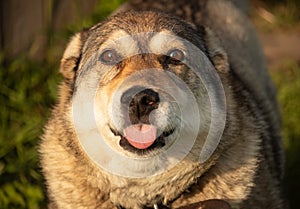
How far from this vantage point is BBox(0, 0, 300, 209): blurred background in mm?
5477

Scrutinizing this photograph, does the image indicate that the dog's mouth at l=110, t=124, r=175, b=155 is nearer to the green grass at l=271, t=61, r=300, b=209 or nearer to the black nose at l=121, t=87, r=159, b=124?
the black nose at l=121, t=87, r=159, b=124

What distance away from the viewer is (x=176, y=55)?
419 cm

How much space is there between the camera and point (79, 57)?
178 inches

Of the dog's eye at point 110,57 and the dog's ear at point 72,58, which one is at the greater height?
the dog's eye at point 110,57

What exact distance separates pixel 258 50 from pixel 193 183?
2092mm

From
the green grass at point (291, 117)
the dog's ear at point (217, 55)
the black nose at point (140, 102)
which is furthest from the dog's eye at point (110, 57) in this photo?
the green grass at point (291, 117)

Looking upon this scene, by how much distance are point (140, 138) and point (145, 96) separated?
21 cm

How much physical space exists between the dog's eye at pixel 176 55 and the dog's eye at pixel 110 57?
0.27 m

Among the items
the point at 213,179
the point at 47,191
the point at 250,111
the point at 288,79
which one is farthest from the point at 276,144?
the point at 288,79

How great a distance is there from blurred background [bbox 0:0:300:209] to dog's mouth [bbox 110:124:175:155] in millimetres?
1428

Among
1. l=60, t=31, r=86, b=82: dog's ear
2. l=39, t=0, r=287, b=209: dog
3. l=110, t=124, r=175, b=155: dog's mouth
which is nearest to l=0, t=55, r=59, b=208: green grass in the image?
l=39, t=0, r=287, b=209: dog

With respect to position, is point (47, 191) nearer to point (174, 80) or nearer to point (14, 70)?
point (174, 80)

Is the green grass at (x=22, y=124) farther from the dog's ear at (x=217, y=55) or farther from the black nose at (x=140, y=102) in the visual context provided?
the black nose at (x=140, y=102)

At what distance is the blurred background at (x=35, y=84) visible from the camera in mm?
5477
